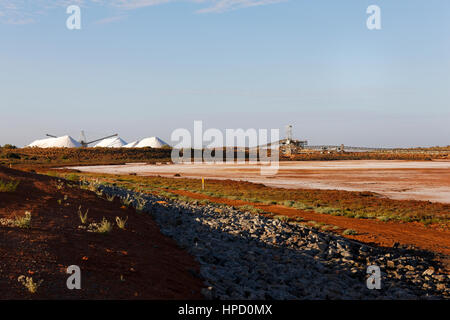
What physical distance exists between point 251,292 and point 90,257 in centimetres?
337

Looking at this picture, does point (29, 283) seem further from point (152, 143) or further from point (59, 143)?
point (152, 143)

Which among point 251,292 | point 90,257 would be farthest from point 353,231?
point 90,257

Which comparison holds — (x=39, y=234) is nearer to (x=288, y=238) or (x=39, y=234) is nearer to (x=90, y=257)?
(x=90, y=257)

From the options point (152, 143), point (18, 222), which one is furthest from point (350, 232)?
point (152, 143)

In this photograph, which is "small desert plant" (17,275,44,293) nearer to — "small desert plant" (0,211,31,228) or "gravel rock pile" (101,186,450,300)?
"small desert plant" (0,211,31,228)

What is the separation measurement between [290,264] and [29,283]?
6.56 meters

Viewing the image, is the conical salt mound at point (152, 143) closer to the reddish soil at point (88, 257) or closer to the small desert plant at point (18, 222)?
the reddish soil at point (88, 257)

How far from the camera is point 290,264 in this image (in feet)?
33.8

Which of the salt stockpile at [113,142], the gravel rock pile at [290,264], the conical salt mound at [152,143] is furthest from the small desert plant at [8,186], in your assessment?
the salt stockpile at [113,142]

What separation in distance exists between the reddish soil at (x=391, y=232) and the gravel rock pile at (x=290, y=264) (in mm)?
1179

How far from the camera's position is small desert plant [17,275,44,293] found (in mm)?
5957

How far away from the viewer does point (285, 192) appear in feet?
105

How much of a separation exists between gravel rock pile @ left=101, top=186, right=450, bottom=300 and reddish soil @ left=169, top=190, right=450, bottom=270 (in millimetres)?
1179
